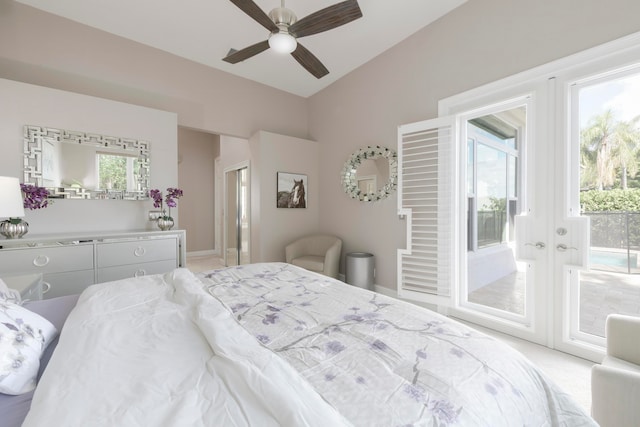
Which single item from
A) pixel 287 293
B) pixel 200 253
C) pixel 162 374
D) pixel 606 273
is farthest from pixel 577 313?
pixel 200 253

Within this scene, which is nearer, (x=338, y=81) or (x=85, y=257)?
(x=85, y=257)

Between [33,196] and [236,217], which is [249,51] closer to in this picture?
[33,196]

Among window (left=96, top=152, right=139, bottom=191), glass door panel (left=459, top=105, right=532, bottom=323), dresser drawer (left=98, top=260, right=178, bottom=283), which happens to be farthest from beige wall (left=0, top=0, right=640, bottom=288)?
dresser drawer (left=98, top=260, right=178, bottom=283)

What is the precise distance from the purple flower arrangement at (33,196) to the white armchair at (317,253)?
2.71 m

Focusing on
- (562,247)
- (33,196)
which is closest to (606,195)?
(562,247)

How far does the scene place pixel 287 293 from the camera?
158 centimetres

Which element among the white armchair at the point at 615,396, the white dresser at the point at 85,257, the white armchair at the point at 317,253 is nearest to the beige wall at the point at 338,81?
the white armchair at the point at 317,253

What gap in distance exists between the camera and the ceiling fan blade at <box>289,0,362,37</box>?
1889mm

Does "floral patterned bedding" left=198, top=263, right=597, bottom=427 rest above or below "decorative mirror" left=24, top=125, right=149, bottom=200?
below

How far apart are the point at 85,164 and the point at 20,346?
278 centimetres

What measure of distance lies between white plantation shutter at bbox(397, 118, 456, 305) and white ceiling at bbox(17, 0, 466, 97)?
1.16 meters

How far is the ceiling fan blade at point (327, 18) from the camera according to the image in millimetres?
1889

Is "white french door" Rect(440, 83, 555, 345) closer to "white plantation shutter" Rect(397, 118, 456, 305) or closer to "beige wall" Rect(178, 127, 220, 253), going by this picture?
"white plantation shutter" Rect(397, 118, 456, 305)

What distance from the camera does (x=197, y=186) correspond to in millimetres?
6488
